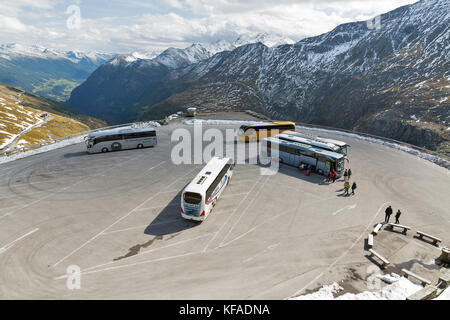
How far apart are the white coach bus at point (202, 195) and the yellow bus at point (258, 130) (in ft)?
77.4

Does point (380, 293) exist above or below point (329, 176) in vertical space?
below

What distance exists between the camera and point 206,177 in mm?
23734

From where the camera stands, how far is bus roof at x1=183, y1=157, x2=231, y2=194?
2175 centimetres

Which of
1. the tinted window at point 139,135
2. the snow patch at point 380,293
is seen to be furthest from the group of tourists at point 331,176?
the tinted window at point 139,135

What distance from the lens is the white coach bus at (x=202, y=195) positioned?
21422 mm

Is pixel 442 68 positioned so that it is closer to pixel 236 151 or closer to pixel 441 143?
pixel 441 143

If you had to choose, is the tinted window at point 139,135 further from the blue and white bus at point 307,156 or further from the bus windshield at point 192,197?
the bus windshield at point 192,197

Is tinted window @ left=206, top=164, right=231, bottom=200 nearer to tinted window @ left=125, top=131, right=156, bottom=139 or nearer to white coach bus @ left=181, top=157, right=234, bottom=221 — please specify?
white coach bus @ left=181, top=157, right=234, bottom=221

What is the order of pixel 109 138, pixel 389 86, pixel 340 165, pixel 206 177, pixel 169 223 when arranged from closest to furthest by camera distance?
pixel 169 223
pixel 206 177
pixel 340 165
pixel 109 138
pixel 389 86

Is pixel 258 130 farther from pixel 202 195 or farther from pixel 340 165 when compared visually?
pixel 202 195

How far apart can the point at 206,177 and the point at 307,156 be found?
1681cm

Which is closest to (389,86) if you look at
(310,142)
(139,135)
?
(310,142)

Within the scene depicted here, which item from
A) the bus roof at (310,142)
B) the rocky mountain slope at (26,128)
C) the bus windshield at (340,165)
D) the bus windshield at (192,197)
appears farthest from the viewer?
the rocky mountain slope at (26,128)

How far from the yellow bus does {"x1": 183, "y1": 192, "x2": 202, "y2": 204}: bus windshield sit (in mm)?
28492
